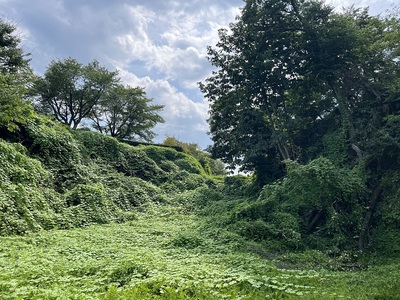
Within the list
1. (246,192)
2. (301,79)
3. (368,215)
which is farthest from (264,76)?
(368,215)

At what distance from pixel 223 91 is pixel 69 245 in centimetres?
1150

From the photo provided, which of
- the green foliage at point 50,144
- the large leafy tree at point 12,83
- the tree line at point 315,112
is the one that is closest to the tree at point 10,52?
the large leafy tree at point 12,83

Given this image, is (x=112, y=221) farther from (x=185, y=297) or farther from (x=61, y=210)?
(x=185, y=297)

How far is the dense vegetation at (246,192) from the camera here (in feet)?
15.1

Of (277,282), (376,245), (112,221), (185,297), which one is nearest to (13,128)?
(112,221)

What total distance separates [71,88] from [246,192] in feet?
51.5

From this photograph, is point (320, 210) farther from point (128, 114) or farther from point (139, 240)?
point (128, 114)

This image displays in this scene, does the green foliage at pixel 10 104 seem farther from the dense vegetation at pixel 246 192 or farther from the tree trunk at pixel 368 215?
the tree trunk at pixel 368 215

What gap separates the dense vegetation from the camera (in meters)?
4.61

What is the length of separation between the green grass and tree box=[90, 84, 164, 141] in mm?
19425

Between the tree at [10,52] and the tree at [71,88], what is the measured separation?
8.20 metres

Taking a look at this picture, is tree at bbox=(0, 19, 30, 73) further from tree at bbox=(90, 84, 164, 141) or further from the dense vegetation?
tree at bbox=(90, 84, 164, 141)

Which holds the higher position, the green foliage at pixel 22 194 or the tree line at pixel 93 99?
the tree line at pixel 93 99

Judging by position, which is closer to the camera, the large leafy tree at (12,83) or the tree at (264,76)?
the large leafy tree at (12,83)
